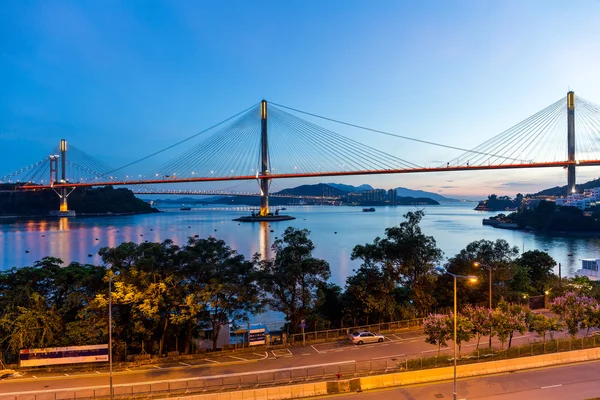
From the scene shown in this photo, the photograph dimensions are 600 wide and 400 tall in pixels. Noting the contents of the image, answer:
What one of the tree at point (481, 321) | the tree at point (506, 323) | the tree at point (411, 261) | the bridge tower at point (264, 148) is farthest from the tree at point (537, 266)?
the bridge tower at point (264, 148)

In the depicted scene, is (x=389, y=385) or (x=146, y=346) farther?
(x=146, y=346)

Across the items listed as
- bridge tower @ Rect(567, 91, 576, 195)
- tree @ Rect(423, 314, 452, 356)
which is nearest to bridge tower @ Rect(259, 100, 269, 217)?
bridge tower @ Rect(567, 91, 576, 195)

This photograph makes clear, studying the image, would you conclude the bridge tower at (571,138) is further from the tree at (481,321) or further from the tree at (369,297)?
the tree at (481,321)

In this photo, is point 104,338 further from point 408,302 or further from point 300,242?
point 408,302

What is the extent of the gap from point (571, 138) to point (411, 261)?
34451mm

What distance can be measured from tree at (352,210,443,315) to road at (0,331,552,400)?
2.44 m

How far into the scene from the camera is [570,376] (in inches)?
389

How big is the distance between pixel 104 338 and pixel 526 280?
1664 centimetres

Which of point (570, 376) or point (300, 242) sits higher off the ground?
point (300, 242)

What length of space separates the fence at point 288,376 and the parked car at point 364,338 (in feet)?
5.19

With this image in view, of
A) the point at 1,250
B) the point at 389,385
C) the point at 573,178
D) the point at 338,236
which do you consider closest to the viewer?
the point at 389,385

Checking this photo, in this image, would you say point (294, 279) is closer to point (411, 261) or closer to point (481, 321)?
point (411, 261)

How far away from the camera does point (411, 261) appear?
16.0 m

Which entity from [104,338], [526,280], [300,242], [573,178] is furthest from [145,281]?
[573,178]
